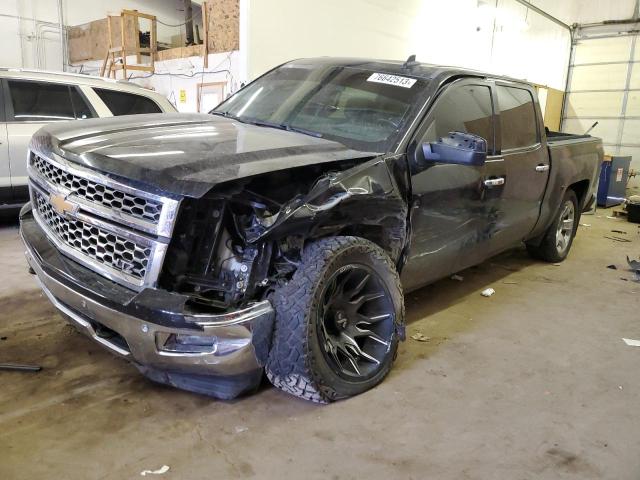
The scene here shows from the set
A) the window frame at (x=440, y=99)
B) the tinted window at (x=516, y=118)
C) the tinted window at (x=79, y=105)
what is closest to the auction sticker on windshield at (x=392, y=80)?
the window frame at (x=440, y=99)

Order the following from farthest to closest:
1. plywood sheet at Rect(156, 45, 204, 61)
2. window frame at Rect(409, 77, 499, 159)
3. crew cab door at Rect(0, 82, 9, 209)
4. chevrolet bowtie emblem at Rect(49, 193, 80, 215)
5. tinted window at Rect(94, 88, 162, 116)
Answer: plywood sheet at Rect(156, 45, 204, 61)
tinted window at Rect(94, 88, 162, 116)
crew cab door at Rect(0, 82, 9, 209)
window frame at Rect(409, 77, 499, 159)
chevrolet bowtie emblem at Rect(49, 193, 80, 215)

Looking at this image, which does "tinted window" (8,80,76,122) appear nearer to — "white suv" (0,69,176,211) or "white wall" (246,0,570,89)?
"white suv" (0,69,176,211)

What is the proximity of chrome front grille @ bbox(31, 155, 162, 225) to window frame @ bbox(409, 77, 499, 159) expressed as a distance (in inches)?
58.7

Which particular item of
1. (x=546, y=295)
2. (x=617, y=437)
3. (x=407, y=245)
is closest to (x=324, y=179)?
(x=407, y=245)

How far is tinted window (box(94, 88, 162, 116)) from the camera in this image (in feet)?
19.5

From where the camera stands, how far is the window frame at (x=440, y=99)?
9.66 ft

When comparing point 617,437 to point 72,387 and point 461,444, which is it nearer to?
point 461,444

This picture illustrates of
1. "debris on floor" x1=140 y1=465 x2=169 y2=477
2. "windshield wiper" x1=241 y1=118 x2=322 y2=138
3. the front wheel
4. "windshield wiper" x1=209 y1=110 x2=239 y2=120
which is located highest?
"windshield wiper" x1=209 y1=110 x2=239 y2=120

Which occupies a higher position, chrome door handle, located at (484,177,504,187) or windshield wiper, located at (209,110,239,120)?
windshield wiper, located at (209,110,239,120)

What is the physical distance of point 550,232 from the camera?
205 inches

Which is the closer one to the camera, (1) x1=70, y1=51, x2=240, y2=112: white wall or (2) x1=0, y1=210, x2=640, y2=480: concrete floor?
(2) x1=0, y1=210, x2=640, y2=480: concrete floor

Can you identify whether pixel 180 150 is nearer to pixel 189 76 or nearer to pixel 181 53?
pixel 189 76

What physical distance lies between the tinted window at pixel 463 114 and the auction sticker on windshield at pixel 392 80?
231 millimetres

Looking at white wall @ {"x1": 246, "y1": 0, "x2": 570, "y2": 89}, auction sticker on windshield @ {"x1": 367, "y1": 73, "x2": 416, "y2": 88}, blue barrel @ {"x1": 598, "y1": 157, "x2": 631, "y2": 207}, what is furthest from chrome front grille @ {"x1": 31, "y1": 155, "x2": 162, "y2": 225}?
blue barrel @ {"x1": 598, "y1": 157, "x2": 631, "y2": 207}
